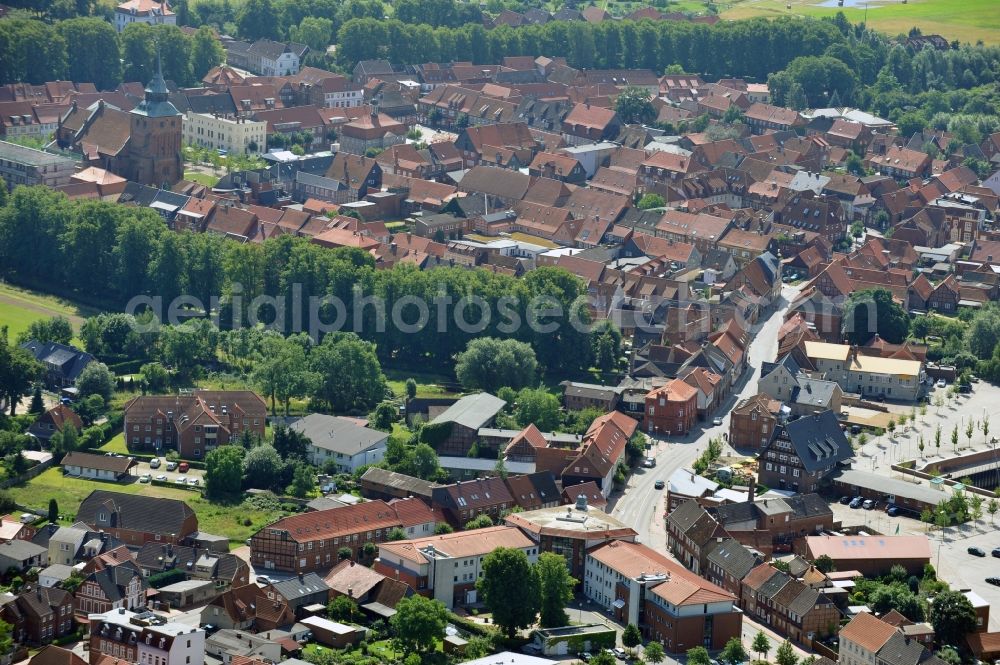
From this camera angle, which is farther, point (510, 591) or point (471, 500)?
point (471, 500)

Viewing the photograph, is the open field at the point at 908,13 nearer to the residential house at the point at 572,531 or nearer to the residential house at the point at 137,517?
the residential house at the point at 572,531

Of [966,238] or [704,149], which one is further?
[704,149]

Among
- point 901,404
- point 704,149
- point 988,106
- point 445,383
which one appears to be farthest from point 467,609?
point 988,106

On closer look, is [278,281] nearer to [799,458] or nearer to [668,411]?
[668,411]

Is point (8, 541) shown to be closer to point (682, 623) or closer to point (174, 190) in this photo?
point (682, 623)

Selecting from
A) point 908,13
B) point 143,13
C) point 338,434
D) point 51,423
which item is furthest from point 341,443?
point 908,13

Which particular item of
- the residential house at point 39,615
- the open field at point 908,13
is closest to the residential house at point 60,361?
the residential house at point 39,615
